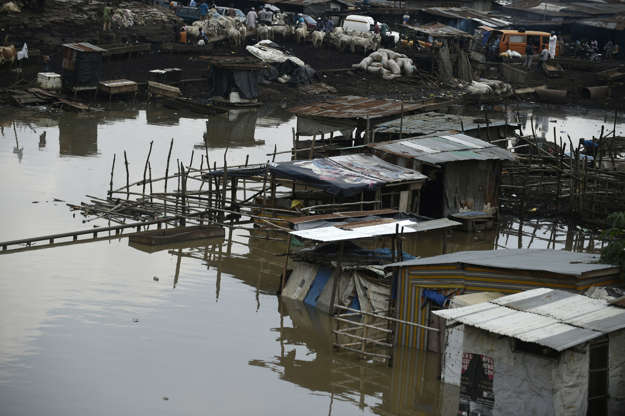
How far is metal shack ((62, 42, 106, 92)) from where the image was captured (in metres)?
31.1

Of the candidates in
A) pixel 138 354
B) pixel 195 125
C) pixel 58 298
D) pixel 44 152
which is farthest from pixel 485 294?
pixel 195 125

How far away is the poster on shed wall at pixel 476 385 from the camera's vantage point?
10.6 meters

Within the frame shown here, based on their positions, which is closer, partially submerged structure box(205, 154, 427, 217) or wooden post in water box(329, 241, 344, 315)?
wooden post in water box(329, 241, 344, 315)

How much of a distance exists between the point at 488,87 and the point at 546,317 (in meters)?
31.1

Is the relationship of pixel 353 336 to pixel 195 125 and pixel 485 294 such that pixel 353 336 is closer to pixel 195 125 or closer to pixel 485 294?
pixel 485 294

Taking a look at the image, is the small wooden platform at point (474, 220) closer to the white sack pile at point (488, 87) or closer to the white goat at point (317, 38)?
the white sack pile at point (488, 87)

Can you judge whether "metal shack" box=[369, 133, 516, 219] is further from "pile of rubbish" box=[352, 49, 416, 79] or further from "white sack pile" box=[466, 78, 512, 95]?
"pile of rubbish" box=[352, 49, 416, 79]

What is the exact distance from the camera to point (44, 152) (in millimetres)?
25531

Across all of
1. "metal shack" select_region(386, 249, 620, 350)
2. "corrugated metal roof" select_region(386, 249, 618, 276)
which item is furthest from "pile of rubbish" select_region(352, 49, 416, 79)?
"metal shack" select_region(386, 249, 620, 350)

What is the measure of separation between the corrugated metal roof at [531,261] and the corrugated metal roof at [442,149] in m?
5.79

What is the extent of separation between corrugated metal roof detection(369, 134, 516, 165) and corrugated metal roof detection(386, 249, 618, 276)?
5.79 m

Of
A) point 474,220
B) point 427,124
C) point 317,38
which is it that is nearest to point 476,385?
point 474,220

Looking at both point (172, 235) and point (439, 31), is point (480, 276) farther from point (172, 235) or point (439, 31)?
point (439, 31)

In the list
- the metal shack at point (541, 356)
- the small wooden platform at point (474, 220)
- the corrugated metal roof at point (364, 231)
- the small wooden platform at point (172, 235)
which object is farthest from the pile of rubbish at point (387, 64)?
the metal shack at point (541, 356)
